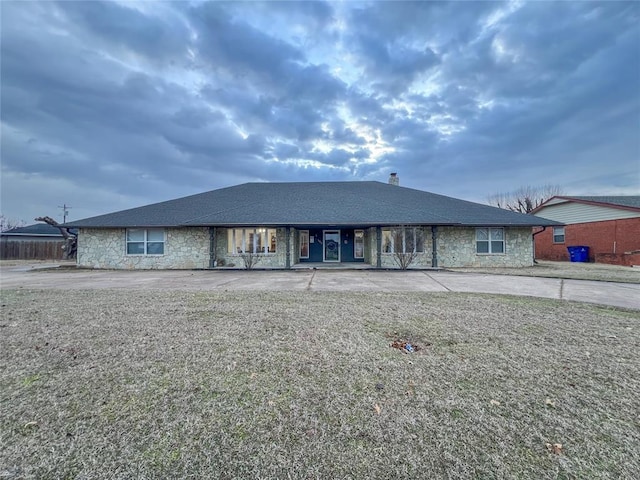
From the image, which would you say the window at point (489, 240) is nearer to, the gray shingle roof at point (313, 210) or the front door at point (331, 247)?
the gray shingle roof at point (313, 210)

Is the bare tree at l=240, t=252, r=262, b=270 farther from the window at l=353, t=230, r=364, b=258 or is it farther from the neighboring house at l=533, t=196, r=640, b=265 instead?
the neighboring house at l=533, t=196, r=640, b=265

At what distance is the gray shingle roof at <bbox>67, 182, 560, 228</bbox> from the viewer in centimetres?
1481

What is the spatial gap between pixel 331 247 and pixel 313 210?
288 centimetres

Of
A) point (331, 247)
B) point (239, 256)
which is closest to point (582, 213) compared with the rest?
point (331, 247)

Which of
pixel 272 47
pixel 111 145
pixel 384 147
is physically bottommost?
pixel 111 145

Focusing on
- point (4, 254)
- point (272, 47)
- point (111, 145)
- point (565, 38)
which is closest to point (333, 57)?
point (272, 47)

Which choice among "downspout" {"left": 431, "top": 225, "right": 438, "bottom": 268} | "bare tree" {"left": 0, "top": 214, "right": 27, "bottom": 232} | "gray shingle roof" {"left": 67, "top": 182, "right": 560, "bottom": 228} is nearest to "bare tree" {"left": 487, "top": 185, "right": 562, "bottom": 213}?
"gray shingle roof" {"left": 67, "top": 182, "right": 560, "bottom": 228}

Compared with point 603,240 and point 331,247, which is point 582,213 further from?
point 331,247

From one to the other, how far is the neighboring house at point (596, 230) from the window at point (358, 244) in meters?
11.1

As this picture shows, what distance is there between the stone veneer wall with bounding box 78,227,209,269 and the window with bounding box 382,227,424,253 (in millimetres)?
10076

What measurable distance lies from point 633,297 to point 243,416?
31.8ft

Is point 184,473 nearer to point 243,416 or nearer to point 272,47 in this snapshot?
point 243,416

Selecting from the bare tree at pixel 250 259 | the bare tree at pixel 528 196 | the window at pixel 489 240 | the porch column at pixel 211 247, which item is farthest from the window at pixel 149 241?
the bare tree at pixel 528 196

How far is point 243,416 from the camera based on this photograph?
7.92ft
